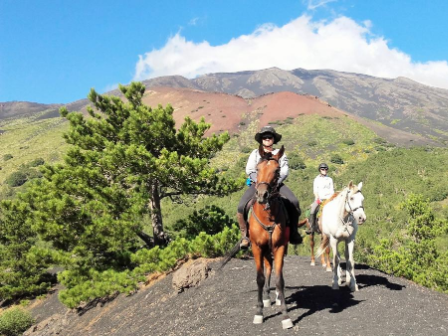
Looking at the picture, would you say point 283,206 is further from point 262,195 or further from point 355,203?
point 355,203

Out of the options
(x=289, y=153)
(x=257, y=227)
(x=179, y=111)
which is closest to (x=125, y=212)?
(x=257, y=227)

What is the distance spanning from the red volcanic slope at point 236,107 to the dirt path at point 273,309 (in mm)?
75515

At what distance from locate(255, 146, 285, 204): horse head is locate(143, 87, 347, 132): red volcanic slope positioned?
267 ft

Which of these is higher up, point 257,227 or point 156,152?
point 156,152

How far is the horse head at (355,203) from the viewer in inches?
356

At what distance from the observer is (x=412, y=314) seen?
8445 millimetres

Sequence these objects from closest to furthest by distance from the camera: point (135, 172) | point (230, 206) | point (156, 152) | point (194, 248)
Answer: point (194, 248) < point (135, 172) < point (156, 152) < point (230, 206)

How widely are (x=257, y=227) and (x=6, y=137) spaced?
110244 millimetres

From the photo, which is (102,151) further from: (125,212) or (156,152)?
(125,212)

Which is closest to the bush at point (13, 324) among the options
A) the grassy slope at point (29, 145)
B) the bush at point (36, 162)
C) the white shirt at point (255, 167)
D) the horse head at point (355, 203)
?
the white shirt at point (255, 167)

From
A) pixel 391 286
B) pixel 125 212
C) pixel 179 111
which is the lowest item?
pixel 391 286

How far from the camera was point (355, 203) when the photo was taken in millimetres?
9273

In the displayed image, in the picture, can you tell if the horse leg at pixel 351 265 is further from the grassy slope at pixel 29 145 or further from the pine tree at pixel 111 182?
the grassy slope at pixel 29 145

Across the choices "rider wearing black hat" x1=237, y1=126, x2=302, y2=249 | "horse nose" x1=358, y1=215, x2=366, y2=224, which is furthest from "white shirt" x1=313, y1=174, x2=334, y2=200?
"rider wearing black hat" x1=237, y1=126, x2=302, y2=249
